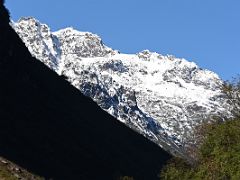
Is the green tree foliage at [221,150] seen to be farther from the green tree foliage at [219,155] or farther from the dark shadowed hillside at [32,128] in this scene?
the dark shadowed hillside at [32,128]

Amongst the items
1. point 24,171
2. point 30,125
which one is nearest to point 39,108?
point 30,125

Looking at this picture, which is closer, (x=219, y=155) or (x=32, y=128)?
(x=219, y=155)

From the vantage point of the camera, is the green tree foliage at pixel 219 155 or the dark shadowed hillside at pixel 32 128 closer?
the dark shadowed hillside at pixel 32 128

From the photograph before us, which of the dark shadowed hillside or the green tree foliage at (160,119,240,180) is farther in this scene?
the green tree foliage at (160,119,240,180)

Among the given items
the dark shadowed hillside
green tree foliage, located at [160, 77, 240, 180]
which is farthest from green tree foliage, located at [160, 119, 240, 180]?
the dark shadowed hillside

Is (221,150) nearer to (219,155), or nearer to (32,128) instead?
(219,155)

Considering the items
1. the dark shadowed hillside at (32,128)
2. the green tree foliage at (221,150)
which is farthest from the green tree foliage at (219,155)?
the dark shadowed hillside at (32,128)

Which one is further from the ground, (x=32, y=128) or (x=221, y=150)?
(x=221, y=150)

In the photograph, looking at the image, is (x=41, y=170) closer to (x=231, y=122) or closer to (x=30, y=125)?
(x=30, y=125)

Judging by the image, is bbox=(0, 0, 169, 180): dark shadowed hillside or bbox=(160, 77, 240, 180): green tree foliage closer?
bbox=(0, 0, 169, 180): dark shadowed hillside

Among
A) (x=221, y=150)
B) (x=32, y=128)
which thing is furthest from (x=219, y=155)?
(x=32, y=128)

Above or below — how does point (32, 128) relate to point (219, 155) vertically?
below

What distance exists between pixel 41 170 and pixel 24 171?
1122 centimetres

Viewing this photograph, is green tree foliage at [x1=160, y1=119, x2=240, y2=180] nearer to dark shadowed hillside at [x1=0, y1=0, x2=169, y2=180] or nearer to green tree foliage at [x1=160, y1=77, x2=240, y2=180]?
green tree foliage at [x1=160, y1=77, x2=240, y2=180]
